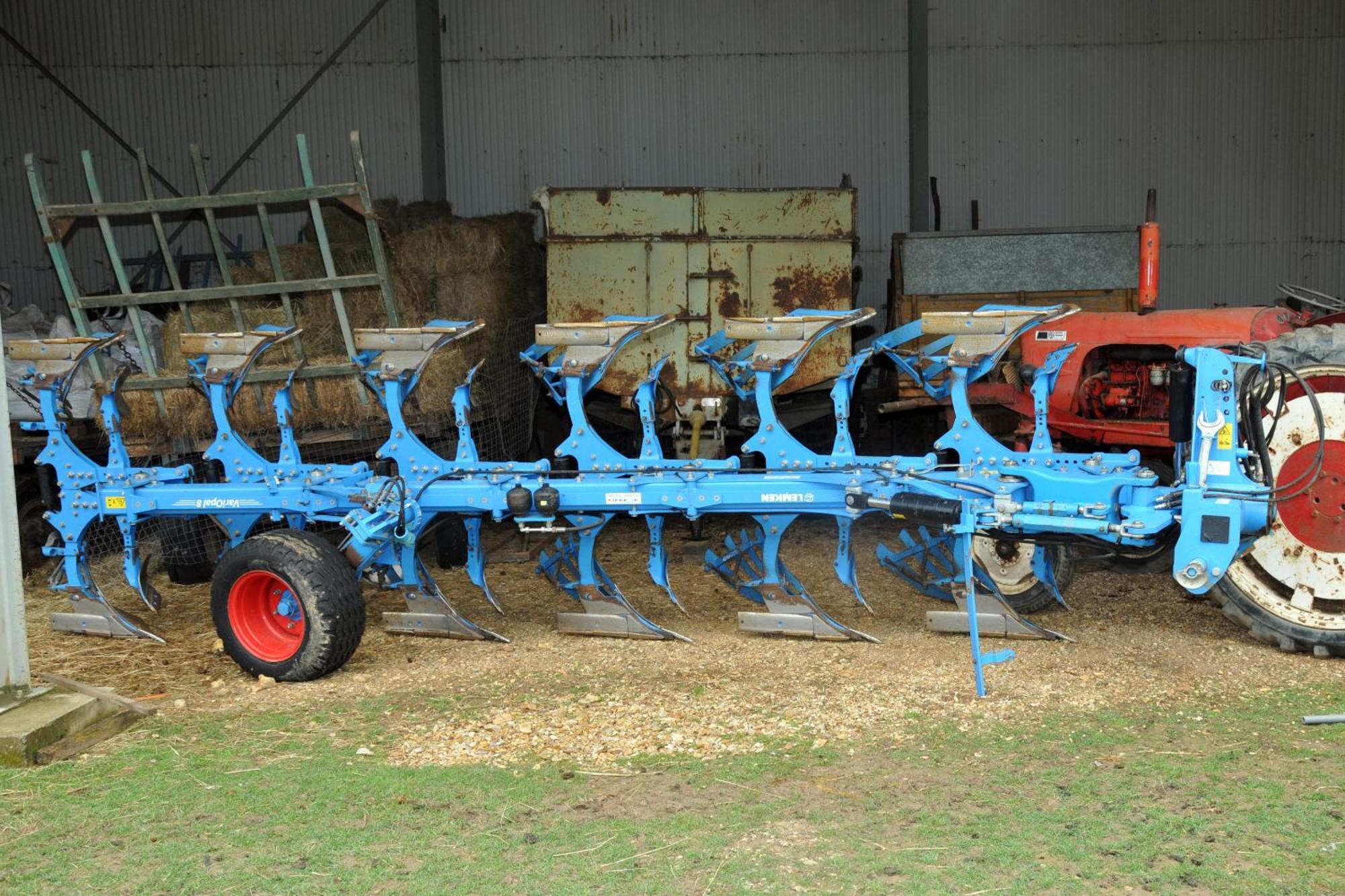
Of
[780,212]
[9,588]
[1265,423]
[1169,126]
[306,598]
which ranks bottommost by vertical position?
[306,598]

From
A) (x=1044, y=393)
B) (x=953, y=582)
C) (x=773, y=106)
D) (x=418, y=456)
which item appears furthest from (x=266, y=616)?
(x=773, y=106)

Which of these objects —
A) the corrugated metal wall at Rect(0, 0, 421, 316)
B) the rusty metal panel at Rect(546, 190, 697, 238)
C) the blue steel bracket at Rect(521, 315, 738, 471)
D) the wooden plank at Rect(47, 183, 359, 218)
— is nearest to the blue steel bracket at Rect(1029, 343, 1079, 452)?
the blue steel bracket at Rect(521, 315, 738, 471)

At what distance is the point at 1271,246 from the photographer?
11.5 m

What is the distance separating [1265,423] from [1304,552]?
0.56 m

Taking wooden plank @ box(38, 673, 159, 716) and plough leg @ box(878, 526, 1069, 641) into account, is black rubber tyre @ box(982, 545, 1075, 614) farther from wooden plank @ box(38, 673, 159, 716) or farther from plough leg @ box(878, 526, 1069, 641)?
wooden plank @ box(38, 673, 159, 716)

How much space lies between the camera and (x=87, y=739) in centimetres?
479

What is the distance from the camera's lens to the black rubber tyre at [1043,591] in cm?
598

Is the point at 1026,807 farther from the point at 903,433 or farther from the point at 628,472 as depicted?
the point at 903,433

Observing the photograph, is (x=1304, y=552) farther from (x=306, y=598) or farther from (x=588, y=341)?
(x=306, y=598)

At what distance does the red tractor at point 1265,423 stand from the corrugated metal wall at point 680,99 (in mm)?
4471

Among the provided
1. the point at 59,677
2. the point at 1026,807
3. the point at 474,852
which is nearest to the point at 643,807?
the point at 474,852

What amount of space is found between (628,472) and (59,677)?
102 inches

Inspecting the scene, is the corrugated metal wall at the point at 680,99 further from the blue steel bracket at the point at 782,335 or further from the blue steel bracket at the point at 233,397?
the blue steel bracket at the point at 782,335

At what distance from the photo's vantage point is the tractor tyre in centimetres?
600
